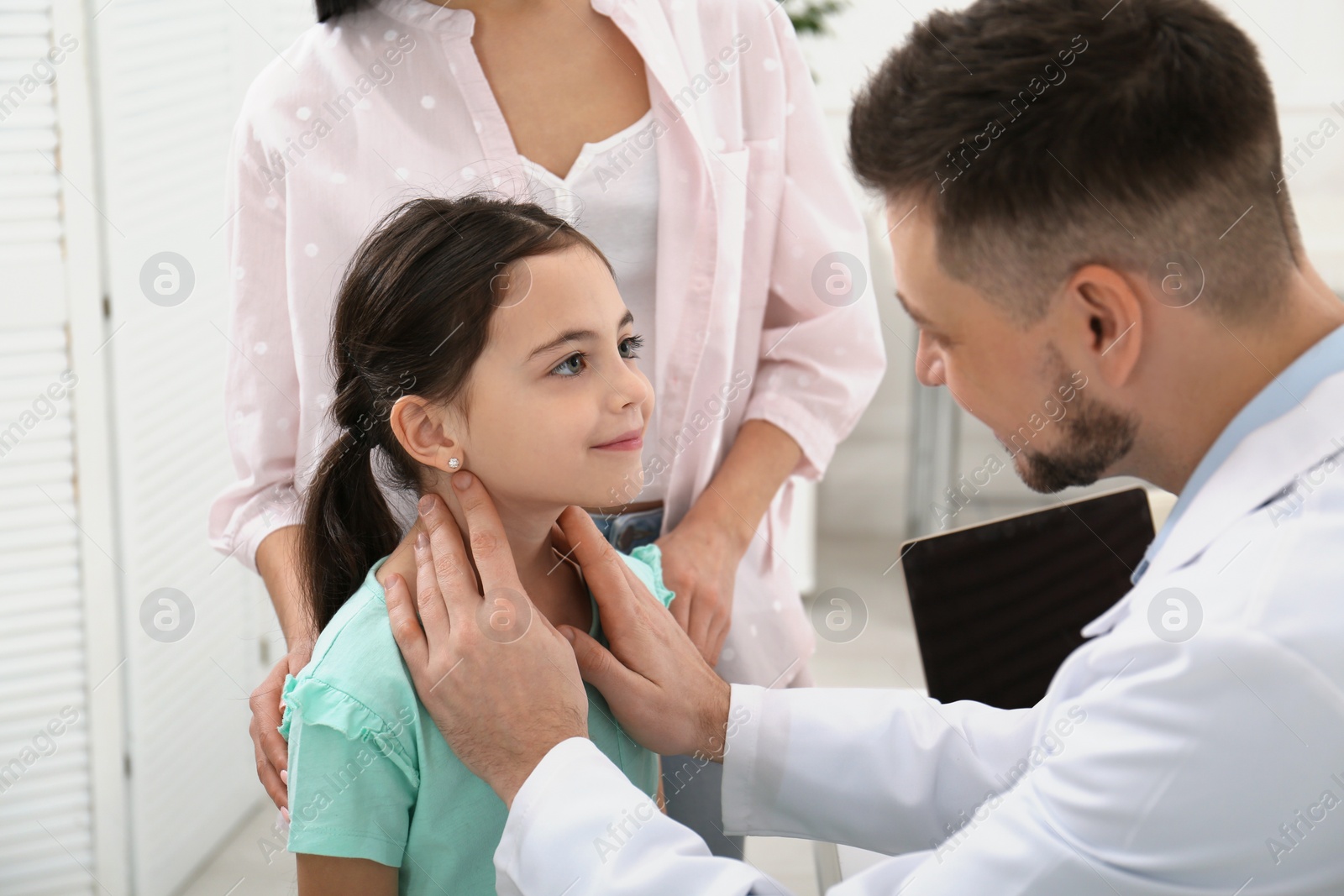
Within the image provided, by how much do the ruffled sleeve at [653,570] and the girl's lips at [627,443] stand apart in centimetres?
17

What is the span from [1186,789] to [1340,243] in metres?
3.31

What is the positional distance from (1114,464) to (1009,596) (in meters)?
0.50

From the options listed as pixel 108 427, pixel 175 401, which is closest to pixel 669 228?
pixel 108 427

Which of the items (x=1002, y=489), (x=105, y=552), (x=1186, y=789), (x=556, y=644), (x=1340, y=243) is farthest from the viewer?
(x=1002, y=489)

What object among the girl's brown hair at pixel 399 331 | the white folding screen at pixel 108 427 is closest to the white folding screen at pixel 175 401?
the white folding screen at pixel 108 427

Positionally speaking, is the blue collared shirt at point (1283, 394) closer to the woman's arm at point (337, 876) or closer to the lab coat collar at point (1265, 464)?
the lab coat collar at point (1265, 464)

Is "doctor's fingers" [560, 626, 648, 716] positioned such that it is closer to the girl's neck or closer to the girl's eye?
the girl's neck

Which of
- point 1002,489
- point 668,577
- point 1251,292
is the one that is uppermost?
point 1251,292

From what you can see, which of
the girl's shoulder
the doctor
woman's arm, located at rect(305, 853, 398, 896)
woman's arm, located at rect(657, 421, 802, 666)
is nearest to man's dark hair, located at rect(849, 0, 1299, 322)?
the doctor

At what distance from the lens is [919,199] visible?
3.43 ft

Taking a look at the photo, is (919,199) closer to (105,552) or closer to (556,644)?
(556,644)

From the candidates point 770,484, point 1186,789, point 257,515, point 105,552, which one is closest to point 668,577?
point 770,484

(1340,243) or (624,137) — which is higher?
(624,137)

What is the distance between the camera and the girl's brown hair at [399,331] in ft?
3.76
